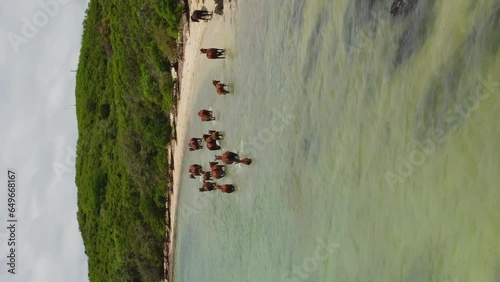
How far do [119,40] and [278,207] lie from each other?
2119 cm

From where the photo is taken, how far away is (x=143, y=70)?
31.7 m

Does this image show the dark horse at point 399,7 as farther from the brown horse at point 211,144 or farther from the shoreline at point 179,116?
the shoreline at point 179,116

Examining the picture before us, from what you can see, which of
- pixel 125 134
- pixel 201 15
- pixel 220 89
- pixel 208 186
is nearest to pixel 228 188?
pixel 208 186

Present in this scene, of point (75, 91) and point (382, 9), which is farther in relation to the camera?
point (75, 91)

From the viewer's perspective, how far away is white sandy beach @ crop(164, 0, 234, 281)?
24922 millimetres

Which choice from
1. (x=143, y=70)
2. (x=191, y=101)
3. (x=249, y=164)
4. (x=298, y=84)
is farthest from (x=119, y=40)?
(x=298, y=84)

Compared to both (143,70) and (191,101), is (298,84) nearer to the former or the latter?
(191,101)

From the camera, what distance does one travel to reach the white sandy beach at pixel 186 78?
2492cm

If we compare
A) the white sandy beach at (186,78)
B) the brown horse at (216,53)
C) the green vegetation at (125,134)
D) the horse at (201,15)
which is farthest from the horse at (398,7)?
the green vegetation at (125,134)

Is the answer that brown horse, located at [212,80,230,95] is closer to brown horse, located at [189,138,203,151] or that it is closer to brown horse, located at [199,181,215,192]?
brown horse, located at [189,138,203,151]

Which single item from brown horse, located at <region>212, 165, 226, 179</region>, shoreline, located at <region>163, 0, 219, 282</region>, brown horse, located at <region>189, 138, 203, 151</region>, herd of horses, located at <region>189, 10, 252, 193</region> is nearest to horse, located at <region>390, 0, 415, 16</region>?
herd of horses, located at <region>189, 10, 252, 193</region>

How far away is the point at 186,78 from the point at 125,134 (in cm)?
700

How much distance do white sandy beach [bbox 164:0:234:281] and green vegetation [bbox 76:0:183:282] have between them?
116cm

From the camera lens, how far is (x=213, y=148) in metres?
22.6
